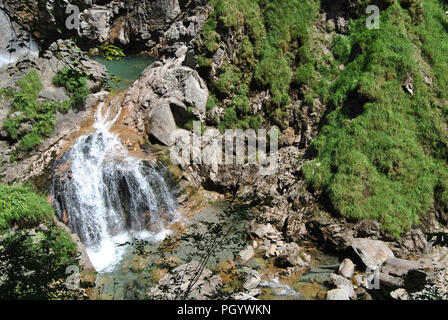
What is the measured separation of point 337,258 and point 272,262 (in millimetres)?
1865

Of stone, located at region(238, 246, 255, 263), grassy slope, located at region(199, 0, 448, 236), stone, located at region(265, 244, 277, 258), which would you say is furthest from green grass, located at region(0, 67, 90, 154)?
stone, located at region(265, 244, 277, 258)

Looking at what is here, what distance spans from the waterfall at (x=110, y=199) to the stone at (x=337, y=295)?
546 centimetres

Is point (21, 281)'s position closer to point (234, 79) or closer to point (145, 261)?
point (145, 261)

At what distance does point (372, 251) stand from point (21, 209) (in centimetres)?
954

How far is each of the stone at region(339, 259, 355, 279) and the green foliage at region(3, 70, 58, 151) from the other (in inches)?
445

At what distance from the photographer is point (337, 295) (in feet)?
23.0

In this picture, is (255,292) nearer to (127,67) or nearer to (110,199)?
(110,199)

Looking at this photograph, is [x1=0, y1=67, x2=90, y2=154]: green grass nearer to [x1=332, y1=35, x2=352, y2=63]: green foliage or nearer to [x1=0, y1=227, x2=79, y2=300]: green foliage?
[x1=0, y1=227, x2=79, y2=300]: green foliage

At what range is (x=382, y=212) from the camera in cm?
909

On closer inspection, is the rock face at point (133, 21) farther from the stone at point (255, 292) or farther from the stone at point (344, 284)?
the stone at point (344, 284)

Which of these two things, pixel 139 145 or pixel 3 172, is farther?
pixel 139 145

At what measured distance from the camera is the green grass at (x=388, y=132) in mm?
9414

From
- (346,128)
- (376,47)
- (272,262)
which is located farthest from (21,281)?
(376,47)

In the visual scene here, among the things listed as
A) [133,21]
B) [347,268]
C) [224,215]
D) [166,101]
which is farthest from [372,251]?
[133,21]
